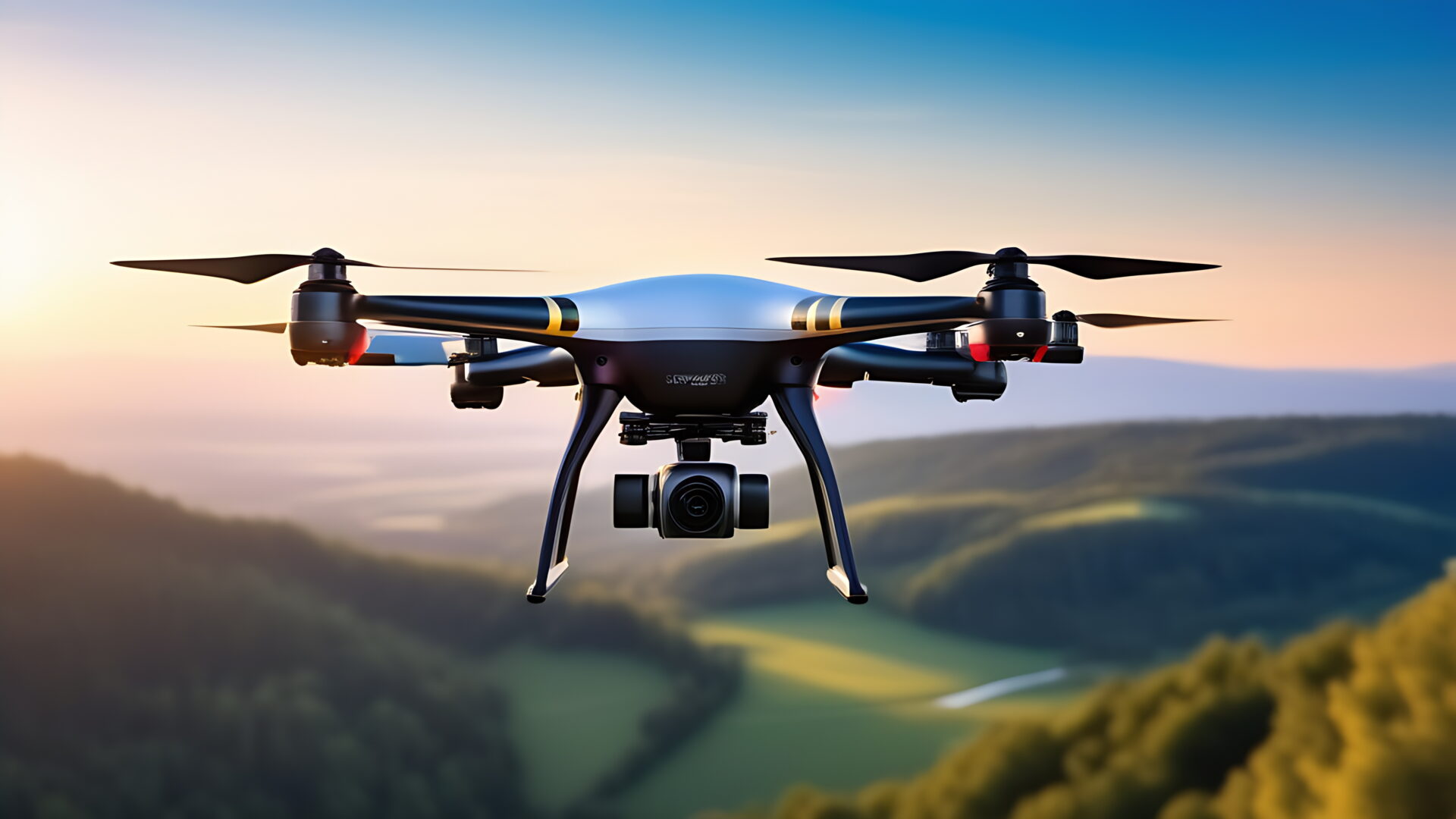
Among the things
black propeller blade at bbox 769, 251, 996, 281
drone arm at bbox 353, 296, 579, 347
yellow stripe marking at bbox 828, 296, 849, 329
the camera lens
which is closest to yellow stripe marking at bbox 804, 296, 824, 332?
yellow stripe marking at bbox 828, 296, 849, 329

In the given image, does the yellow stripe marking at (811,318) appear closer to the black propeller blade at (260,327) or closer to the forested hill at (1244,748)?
the black propeller blade at (260,327)

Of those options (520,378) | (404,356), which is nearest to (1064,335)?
(520,378)

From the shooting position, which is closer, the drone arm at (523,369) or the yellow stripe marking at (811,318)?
the yellow stripe marking at (811,318)

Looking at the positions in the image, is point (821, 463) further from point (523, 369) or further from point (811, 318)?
point (523, 369)

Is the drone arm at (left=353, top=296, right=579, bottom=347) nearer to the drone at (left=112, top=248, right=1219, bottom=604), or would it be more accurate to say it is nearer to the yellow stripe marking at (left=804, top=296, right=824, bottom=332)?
the drone at (left=112, top=248, right=1219, bottom=604)

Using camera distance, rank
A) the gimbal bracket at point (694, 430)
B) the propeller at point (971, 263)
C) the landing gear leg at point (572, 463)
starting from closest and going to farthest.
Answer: the propeller at point (971, 263)
the landing gear leg at point (572, 463)
the gimbal bracket at point (694, 430)

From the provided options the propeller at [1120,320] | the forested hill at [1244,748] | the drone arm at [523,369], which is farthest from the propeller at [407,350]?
the forested hill at [1244,748]

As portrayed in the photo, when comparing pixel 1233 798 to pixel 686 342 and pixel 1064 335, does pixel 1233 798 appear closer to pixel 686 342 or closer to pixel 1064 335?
pixel 1064 335
